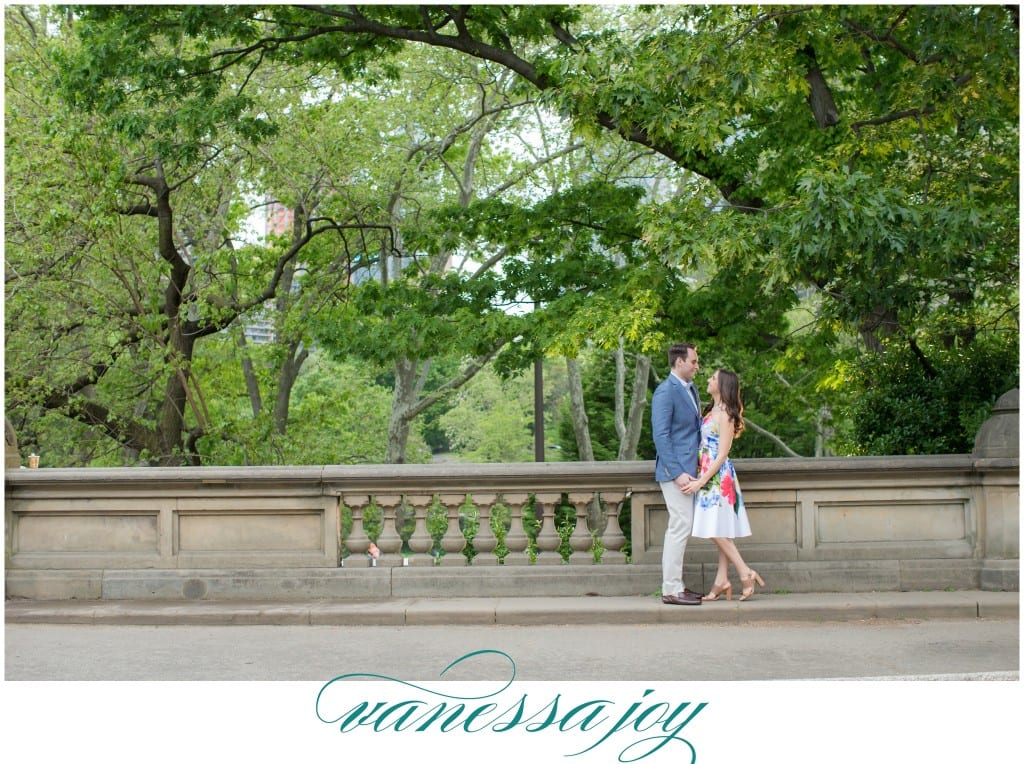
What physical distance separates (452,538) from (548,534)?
791mm

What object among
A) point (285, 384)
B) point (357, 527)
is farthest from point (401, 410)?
point (357, 527)

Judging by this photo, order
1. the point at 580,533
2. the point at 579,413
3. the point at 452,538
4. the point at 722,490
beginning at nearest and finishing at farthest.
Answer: the point at 722,490 < the point at 580,533 < the point at 452,538 < the point at 579,413

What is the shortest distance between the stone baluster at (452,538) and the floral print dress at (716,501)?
6.31 feet

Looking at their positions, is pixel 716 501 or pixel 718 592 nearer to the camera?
pixel 716 501

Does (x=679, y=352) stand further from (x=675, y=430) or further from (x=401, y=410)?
(x=401, y=410)

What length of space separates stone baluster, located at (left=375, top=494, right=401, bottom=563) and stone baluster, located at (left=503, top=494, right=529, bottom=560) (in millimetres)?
902

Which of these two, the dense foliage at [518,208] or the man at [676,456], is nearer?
the man at [676,456]

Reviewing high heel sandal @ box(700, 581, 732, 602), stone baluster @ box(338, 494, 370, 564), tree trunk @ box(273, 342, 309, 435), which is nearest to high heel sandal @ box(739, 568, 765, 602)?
high heel sandal @ box(700, 581, 732, 602)

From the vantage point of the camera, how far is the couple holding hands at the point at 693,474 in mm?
7852

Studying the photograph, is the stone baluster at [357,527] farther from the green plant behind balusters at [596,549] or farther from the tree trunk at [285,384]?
the tree trunk at [285,384]

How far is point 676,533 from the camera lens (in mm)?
7910

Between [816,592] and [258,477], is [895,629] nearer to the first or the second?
[816,592]

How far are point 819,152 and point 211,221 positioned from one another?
1232 cm

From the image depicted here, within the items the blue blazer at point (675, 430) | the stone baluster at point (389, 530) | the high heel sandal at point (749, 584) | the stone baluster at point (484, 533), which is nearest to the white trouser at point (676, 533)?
the blue blazer at point (675, 430)
